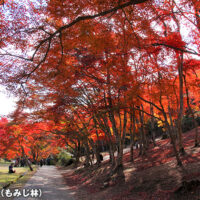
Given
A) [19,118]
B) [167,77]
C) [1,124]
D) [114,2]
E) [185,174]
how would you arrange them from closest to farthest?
1. [114,2]
2. [185,174]
3. [167,77]
4. [19,118]
5. [1,124]

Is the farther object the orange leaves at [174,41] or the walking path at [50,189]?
the walking path at [50,189]

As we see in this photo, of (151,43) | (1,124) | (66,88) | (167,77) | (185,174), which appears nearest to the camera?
(185,174)

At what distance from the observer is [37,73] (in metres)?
10.2

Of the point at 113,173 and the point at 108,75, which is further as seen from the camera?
the point at 113,173

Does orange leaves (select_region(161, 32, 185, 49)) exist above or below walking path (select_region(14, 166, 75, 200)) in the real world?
above

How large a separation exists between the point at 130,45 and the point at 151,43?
97cm

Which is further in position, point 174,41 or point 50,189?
point 50,189

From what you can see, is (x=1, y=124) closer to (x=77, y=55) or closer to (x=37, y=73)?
(x=37, y=73)

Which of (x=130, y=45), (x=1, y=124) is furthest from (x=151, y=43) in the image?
(x=1, y=124)

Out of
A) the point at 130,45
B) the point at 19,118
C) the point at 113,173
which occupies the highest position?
the point at 130,45

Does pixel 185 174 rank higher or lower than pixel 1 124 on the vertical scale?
lower

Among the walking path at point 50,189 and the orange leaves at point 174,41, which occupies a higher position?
the orange leaves at point 174,41

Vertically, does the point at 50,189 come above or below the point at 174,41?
below

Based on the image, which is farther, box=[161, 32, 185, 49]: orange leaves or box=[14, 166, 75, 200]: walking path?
box=[14, 166, 75, 200]: walking path
